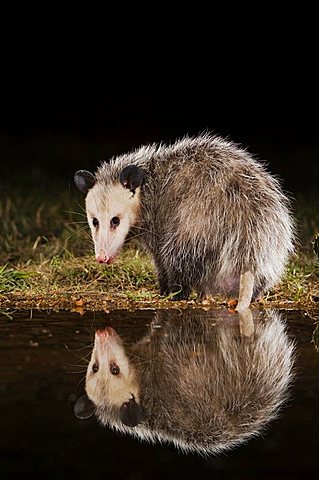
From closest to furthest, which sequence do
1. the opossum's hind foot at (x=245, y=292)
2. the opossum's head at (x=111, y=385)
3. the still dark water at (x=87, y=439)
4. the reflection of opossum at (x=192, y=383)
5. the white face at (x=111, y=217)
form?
1. the still dark water at (x=87, y=439)
2. the reflection of opossum at (x=192, y=383)
3. the opossum's head at (x=111, y=385)
4. the opossum's hind foot at (x=245, y=292)
5. the white face at (x=111, y=217)

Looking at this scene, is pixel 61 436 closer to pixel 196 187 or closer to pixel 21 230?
pixel 196 187

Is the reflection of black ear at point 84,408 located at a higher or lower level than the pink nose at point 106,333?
higher

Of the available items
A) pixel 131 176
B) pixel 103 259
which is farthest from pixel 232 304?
pixel 131 176

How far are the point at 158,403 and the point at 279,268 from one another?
168 cm

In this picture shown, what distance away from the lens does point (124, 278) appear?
4.90 meters

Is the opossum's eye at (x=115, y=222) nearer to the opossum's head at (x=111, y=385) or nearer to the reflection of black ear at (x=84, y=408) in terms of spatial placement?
the opossum's head at (x=111, y=385)

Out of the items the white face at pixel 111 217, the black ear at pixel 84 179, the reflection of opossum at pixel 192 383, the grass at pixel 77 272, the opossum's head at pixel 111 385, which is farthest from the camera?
the black ear at pixel 84 179

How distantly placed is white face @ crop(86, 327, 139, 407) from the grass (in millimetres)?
797

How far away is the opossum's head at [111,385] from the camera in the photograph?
278 centimetres

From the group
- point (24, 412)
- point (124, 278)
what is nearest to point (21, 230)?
point (124, 278)

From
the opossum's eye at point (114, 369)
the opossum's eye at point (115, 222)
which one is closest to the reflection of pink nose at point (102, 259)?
the opossum's eye at point (115, 222)

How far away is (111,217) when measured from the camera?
464 centimetres

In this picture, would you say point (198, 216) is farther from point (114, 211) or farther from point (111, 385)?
point (111, 385)

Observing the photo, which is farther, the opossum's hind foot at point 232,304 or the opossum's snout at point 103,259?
the opossum's snout at point 103,259
